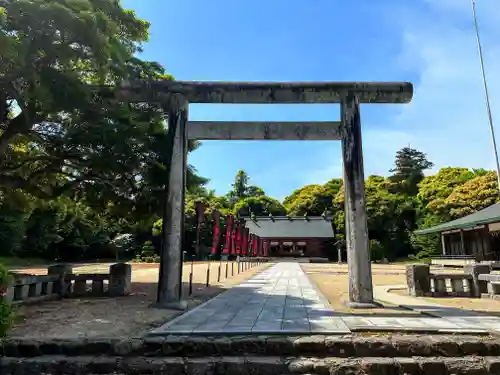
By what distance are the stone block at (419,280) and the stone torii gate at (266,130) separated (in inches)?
114

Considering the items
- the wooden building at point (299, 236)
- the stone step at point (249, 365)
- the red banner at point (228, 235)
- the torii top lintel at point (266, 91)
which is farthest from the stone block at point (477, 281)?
the wooden building at point (299, 236)

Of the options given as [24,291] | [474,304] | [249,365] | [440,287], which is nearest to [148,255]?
[24,291]

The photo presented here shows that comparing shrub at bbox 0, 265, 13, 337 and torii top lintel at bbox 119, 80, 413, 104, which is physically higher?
torii top lintel at bbox 119, 80, 413, 104

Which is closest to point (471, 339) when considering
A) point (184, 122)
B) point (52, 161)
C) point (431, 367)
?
point (431, 367)

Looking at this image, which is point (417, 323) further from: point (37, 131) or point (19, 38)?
point (37, 131)

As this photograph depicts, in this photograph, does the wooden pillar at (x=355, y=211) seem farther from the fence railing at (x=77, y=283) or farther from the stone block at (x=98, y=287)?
the stone block at (x=98, y=287)

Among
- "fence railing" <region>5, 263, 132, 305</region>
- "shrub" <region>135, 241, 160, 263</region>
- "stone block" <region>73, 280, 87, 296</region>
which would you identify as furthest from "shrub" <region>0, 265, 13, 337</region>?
"shrub" <region>135, 241, 160, 263</region>

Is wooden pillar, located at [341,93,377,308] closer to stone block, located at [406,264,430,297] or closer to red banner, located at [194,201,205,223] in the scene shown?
stone block, located at [406,264,430,297]

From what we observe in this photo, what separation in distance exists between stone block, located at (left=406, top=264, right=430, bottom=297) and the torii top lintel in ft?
14.6

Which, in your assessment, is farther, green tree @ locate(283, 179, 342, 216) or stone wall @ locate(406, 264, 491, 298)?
green tree @ locate(283, 179, 342, 216)

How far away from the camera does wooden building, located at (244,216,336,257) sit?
4791cm

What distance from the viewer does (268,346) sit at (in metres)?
4.74

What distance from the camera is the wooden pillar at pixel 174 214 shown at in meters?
7.79

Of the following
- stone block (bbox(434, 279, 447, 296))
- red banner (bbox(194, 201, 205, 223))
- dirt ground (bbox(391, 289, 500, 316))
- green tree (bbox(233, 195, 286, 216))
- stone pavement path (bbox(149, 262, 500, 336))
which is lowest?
dirt ground (bbox(391, 289, 500, 316))
